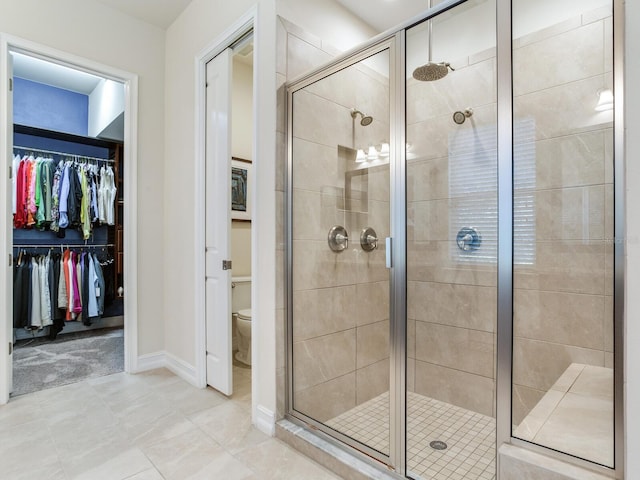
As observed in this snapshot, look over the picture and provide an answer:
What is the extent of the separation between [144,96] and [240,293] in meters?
1.88

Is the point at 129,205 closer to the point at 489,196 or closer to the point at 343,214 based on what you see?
the point at 343,214

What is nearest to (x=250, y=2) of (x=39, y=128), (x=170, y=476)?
(x=170, y=476)

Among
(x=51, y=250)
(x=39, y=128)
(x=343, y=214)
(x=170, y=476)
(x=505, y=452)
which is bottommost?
(x=170, y=476)

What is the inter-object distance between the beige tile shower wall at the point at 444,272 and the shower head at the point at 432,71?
34mm

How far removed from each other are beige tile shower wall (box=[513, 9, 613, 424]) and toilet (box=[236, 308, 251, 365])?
6.93ft

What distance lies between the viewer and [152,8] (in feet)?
9.59

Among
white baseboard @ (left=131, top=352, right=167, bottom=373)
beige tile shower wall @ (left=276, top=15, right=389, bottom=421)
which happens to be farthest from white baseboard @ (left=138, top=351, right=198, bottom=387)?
beige tile shower wall @ (left=276, top=15, right=389, bottom=421)

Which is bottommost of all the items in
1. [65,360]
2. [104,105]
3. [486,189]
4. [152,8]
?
[65,360]

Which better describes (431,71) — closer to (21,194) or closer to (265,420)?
(265,420)

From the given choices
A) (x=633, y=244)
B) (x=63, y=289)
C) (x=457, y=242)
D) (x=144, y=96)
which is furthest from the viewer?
(x=63, y=289)

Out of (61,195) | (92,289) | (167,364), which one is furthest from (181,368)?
(61,195)

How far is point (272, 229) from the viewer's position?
6.95ft

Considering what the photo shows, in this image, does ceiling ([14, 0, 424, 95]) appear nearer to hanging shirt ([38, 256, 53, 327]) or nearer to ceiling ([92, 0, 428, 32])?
ceiling ([92, 0, 428, 32])

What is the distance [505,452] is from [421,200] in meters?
1.12
